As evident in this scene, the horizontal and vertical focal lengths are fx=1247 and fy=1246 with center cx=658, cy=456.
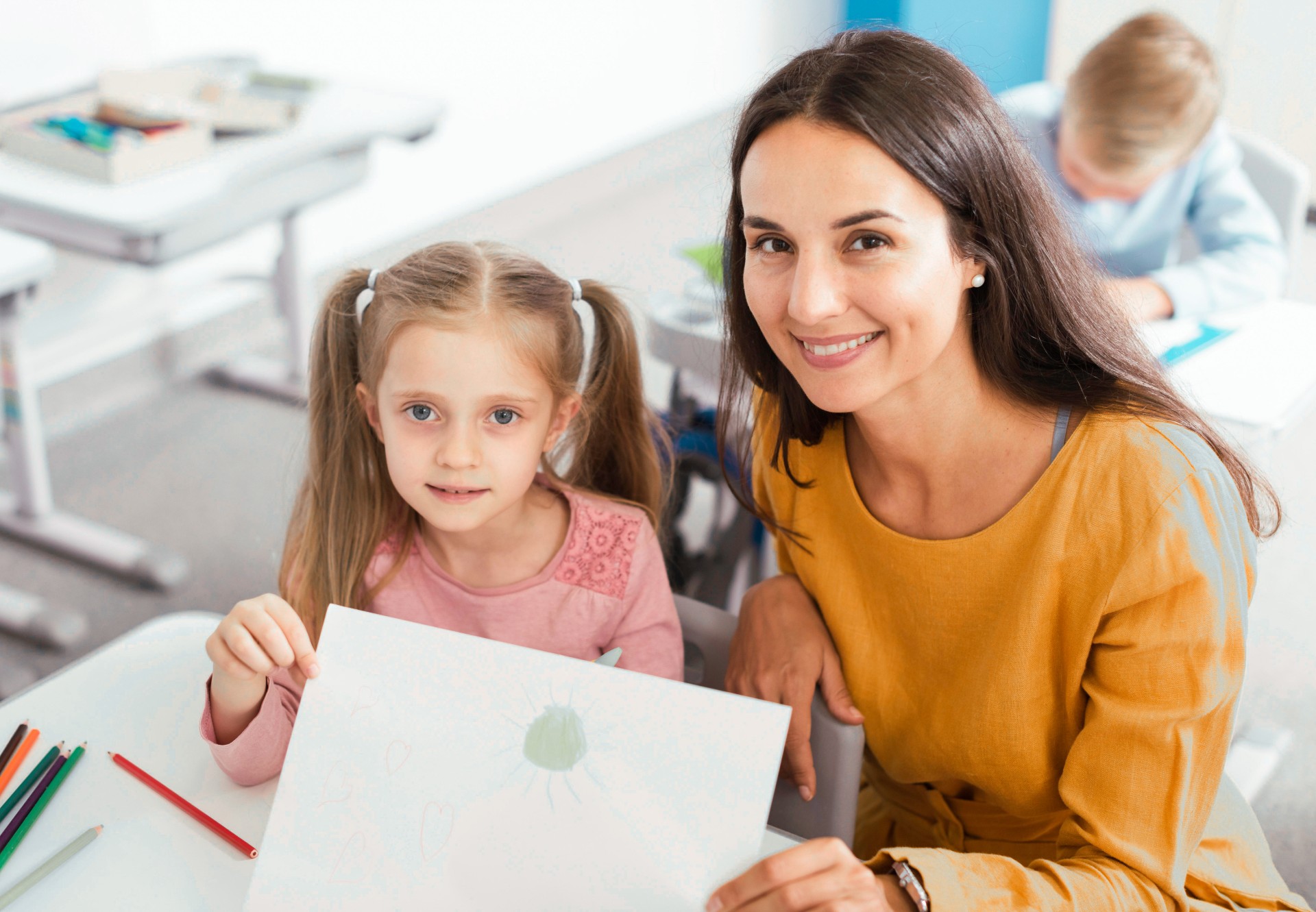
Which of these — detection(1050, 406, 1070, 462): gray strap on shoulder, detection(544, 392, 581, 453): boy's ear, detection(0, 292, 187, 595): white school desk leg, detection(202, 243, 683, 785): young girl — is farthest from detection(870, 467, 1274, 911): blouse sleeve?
detection(0, 292, 187, 595): white school desk leg

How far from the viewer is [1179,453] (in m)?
1.06

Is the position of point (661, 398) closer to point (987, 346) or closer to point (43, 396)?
point (43, 396)

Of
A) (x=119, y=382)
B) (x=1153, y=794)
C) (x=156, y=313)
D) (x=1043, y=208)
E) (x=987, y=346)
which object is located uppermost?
(x=1043, y=208)

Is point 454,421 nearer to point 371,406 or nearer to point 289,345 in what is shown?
point 371,406

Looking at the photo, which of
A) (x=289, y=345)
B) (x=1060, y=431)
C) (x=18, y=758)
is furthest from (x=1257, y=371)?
(x=289, y=345)

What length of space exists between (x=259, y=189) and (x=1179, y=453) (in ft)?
6.83

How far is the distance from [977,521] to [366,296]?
2.11 ft

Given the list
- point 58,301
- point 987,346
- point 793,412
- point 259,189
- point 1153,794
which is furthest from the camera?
point 58,301

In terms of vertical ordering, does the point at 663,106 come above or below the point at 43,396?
above

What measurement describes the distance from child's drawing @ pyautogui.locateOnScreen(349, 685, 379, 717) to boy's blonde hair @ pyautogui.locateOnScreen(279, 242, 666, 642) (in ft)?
1.10

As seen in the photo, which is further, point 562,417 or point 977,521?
point 562,417

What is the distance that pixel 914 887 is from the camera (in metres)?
0.93

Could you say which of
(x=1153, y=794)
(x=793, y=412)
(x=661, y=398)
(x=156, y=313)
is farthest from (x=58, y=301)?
(x=1153, y=794)

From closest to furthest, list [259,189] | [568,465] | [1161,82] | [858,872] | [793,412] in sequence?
[858,872] → [793,412] → [568,465] → [1161,82] → [259,189]
